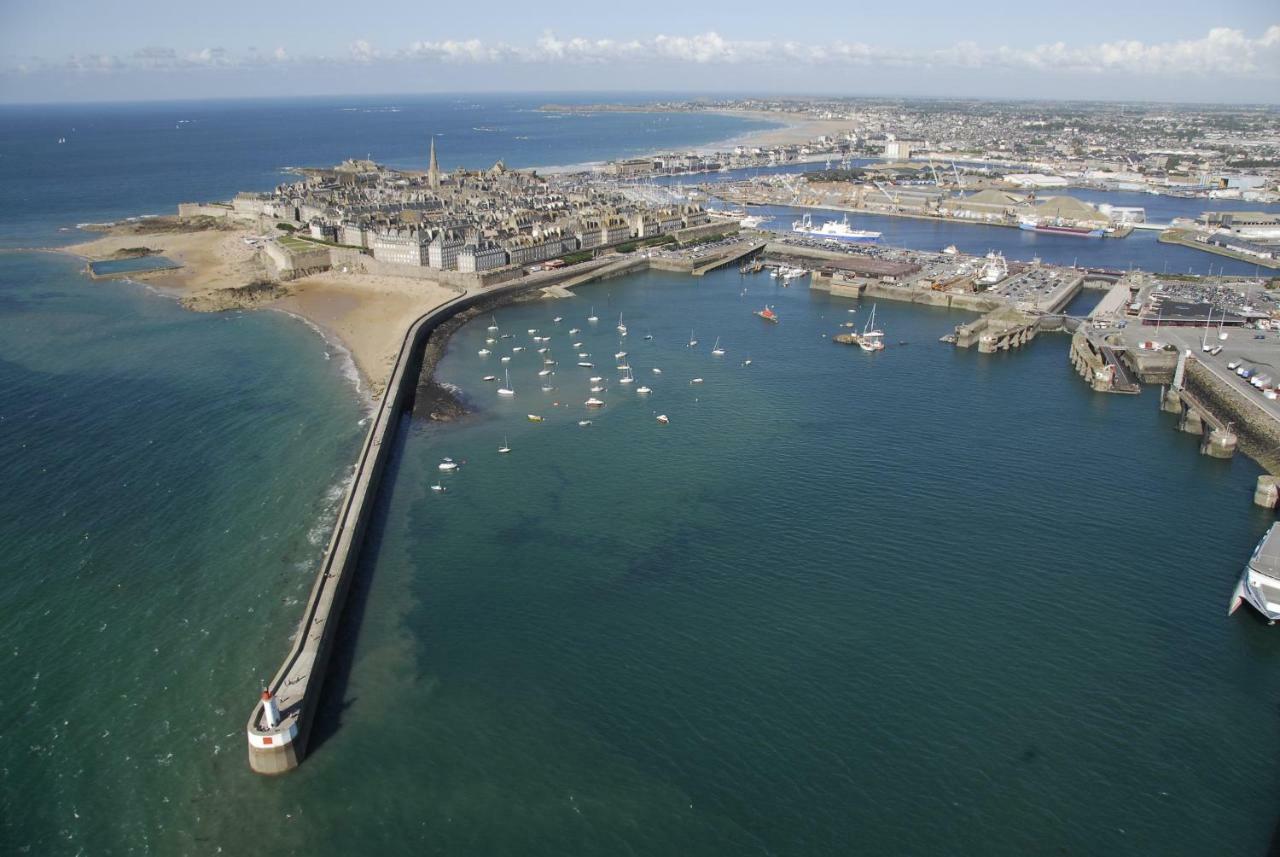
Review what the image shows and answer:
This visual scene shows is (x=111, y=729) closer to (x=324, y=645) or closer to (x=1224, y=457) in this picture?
(x=324, y=645)

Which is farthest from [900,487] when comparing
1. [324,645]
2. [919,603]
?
[324,645]

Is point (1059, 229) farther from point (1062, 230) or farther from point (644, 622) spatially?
point (644, 622)

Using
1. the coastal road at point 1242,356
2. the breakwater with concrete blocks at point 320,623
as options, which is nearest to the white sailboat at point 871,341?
the coastal road at point 1242,356

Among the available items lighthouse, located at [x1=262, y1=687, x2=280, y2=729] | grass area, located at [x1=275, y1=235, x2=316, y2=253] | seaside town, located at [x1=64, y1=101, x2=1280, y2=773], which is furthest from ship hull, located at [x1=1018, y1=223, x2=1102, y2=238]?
lighthouse, located at [x1=262, y1=687, x2=280, y2=729]


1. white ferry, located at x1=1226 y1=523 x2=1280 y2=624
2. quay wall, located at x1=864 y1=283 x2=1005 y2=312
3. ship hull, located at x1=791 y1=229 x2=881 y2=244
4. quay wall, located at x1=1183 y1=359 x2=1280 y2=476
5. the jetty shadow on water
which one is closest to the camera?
the jetty shadow on water

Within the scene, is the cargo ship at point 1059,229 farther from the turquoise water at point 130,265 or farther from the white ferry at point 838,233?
the turquoise water at point 130,265

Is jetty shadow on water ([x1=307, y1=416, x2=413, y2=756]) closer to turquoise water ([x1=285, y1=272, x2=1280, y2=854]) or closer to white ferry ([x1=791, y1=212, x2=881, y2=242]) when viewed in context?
turquoise water ([x1=285, y1=272, x2=1280, y2=854])
